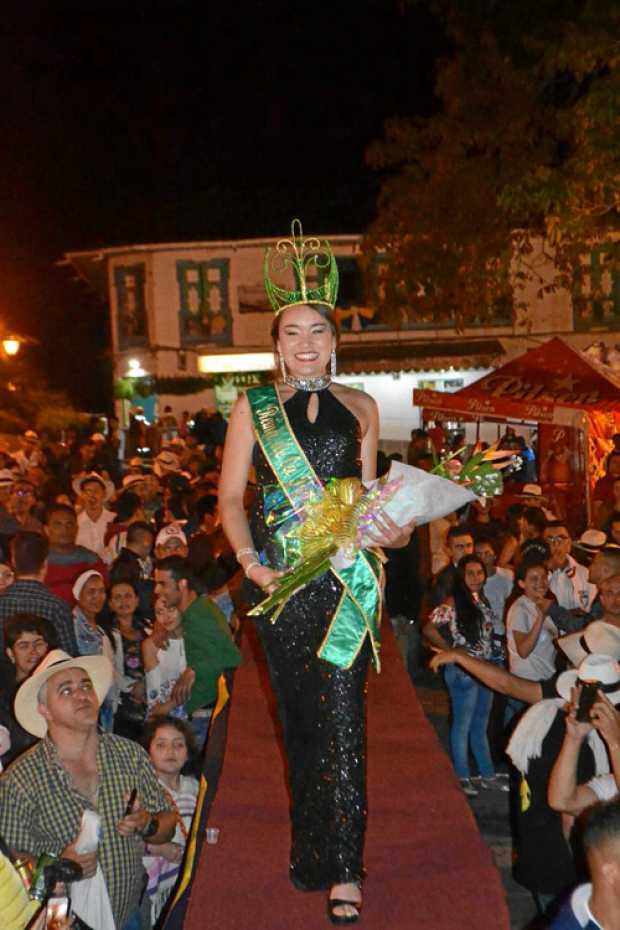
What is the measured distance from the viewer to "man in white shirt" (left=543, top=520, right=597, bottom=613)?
8.81 meters

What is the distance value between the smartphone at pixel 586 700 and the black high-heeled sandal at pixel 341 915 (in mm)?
1033

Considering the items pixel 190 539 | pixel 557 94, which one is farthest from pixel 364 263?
pixel 190 539

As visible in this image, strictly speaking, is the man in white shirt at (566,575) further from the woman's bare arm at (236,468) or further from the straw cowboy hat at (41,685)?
the woman's bare arm at (236,468)

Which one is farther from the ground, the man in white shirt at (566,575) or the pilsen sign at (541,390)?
the pilsen sign at (541,390)

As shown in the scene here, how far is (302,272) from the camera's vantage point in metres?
4.24

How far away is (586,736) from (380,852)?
0.84 metres

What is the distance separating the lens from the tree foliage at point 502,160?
39.7ft

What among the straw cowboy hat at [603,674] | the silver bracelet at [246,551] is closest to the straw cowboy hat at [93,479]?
the straw cowboy hat at [603,674]

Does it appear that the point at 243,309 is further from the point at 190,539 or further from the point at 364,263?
the point at 190,539

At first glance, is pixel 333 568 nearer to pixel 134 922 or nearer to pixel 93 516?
pixel 134 922

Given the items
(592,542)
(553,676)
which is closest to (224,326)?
(592,542)

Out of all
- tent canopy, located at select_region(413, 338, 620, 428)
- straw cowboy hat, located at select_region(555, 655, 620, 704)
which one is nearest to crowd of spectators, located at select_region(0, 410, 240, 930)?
straw cowboy hat, located at select_region(555, 655, 620, 704)

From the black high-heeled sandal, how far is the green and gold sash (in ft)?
2.31

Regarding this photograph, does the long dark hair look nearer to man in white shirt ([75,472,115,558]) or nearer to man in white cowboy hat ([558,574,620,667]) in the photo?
man in white cowboy hat ([558,574,620,667])
